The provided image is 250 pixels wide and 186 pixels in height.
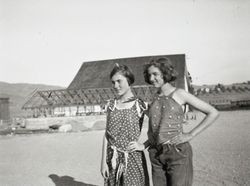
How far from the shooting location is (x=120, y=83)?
3.41 meters

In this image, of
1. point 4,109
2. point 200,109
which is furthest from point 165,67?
point 4,109

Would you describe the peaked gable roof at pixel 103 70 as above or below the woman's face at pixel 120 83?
above

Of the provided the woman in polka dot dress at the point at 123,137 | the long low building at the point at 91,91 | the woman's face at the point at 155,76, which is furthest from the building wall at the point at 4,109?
the woman's face at the point at 155,76

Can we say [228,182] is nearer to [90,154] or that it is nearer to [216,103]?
[90,154]

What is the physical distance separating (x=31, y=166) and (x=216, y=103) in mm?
43881

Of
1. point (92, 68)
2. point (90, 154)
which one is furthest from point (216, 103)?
point (90, 154)

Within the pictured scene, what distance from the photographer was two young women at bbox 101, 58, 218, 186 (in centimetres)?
278

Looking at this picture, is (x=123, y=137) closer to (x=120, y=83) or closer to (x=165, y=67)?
(x=120, y=83)

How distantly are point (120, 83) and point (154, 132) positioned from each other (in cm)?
75

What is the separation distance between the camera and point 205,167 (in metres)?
7.12

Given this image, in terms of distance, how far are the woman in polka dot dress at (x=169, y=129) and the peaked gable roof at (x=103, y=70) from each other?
32816 millimetres

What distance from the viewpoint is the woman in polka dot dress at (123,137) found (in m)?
3.31

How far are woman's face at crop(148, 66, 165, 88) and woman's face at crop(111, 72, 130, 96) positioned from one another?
19.0 inches

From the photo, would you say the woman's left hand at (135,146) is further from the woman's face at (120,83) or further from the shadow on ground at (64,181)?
the shadow on ground at (64,181)
